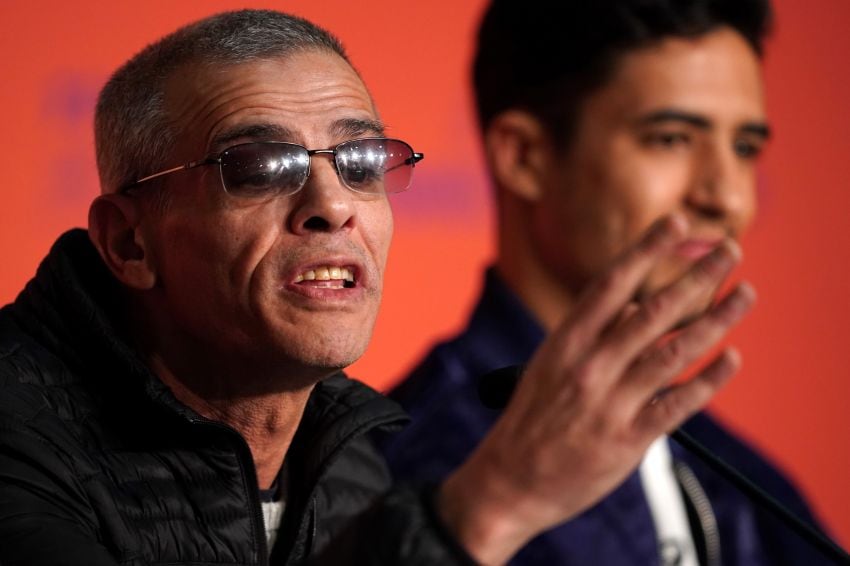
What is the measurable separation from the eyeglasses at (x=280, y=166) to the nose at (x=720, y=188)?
0.74 meters

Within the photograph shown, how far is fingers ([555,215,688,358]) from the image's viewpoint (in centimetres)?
98

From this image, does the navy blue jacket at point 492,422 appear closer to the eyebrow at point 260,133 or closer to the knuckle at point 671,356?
the eyebrow at point 260,133

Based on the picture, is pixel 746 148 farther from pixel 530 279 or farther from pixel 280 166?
pixel 280 166

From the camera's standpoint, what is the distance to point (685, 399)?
102cm

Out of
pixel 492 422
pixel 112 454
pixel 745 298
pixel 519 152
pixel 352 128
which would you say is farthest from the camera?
pixel 519 152

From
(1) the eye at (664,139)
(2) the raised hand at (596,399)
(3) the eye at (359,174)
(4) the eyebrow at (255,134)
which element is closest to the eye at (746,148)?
(1) the eye at (664,139)

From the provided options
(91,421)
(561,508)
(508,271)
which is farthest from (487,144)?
(561,508)

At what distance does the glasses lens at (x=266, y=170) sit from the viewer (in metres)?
1.49

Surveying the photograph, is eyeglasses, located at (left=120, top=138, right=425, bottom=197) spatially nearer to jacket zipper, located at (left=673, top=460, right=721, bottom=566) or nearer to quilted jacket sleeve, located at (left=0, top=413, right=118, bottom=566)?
quilted jacket sleeve, located at (left=0, top=413, right=118, bottom=566)

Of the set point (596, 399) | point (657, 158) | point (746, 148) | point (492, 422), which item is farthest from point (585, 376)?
point (746, 148)

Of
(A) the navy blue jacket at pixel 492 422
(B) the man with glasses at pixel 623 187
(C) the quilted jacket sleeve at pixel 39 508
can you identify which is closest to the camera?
(C) the quilted jacket sleeve at pixel 39 508

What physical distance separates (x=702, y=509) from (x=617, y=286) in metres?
1.23

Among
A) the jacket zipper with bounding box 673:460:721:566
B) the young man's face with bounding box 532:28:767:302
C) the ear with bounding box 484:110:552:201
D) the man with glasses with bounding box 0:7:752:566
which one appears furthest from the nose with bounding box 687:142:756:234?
the man with glasses with bounding box 0:7:752:566

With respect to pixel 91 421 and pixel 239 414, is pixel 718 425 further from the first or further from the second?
pixel 91 421
